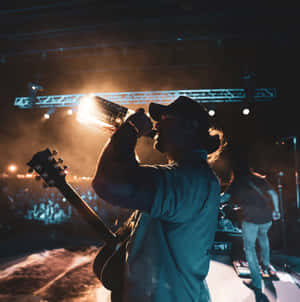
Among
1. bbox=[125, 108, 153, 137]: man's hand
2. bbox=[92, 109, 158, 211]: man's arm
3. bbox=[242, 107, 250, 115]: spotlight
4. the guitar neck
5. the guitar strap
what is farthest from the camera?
bbox=[242, 107, 250, 115]: spotlight

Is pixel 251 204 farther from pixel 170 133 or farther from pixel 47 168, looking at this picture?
pixel 47 168

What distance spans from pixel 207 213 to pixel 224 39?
404cm

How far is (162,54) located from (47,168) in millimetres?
3794

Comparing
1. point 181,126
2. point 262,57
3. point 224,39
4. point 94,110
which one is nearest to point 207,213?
point 181,126

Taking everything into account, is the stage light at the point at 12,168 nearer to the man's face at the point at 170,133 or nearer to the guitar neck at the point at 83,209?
the guitar neck at the point at 83,209

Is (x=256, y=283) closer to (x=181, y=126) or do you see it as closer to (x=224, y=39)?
(x=181, y=126)

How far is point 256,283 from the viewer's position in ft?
10.2

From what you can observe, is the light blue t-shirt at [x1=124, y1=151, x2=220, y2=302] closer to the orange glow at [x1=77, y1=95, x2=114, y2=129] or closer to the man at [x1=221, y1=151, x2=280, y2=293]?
the orange glow at [x1=77, y1=95, x2=114, y2=129]

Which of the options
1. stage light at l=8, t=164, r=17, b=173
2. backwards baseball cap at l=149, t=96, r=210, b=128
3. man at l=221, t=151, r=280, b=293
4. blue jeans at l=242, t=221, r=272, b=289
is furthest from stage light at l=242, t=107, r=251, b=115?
stage light at l=8, t=164, r=17, b=173

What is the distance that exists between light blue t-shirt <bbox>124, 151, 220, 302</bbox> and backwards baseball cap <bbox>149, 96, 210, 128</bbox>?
0.98ft

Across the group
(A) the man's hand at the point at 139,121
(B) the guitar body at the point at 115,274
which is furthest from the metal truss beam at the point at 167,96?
(B) the guitar body at the point at 115,274

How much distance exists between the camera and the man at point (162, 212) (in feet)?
2.43

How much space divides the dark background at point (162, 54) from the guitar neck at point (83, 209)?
4.27 ft

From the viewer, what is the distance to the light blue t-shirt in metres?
0.77
